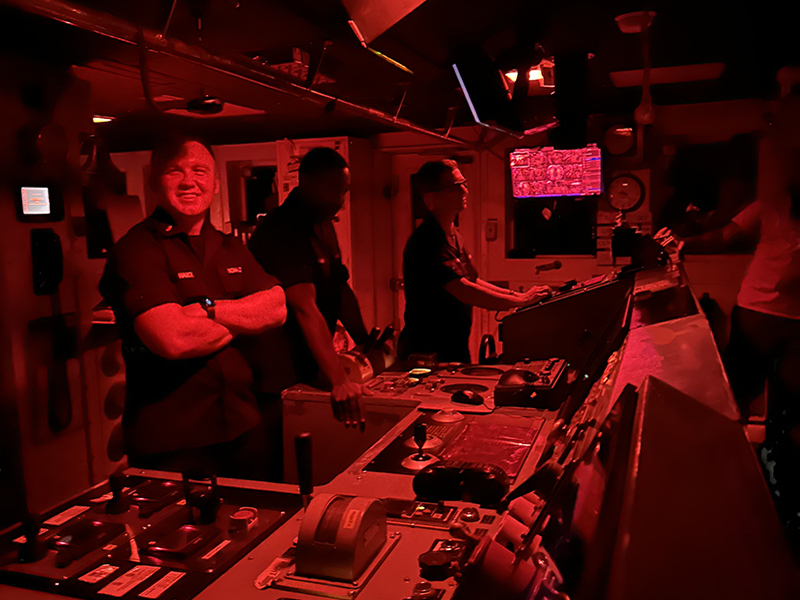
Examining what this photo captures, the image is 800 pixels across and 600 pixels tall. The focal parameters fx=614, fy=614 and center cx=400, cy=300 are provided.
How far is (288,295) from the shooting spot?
8.52 ft

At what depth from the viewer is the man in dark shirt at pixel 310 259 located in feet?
8.42

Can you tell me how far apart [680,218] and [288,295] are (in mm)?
3629

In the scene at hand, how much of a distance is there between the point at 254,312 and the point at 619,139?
371 centimetres

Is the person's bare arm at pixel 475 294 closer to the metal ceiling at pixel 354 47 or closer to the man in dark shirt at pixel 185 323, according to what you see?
the metal ceiling at pixel 354 47

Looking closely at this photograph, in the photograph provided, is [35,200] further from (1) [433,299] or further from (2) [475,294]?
(2) [475,294]

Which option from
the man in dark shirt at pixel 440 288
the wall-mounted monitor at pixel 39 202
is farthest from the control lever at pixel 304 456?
the wall-mounted monitor at pixel 39 202

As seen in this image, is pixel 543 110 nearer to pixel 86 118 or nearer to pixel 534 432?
pixel 534 432

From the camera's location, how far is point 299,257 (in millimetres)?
2586

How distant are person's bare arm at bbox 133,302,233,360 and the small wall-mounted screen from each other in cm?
155

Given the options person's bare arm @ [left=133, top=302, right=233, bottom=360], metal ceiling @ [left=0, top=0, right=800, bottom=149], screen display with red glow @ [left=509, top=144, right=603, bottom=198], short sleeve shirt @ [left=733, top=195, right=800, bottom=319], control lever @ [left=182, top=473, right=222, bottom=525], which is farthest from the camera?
screen display with red glow @ [left=509, top=144, right=603, bottom=198]

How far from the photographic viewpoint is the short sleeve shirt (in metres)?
2.29

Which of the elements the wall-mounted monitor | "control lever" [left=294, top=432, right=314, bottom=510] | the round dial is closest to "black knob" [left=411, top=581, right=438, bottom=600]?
"control lever" [left=294, top=432, right=314, bottom=510]

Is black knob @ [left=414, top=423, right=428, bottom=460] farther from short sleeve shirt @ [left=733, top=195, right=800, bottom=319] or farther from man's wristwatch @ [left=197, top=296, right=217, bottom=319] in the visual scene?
short sleeve shirt @ [left=733, top=195, right=800, bottom=319]

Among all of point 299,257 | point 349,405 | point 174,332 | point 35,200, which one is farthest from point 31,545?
point 35,200
